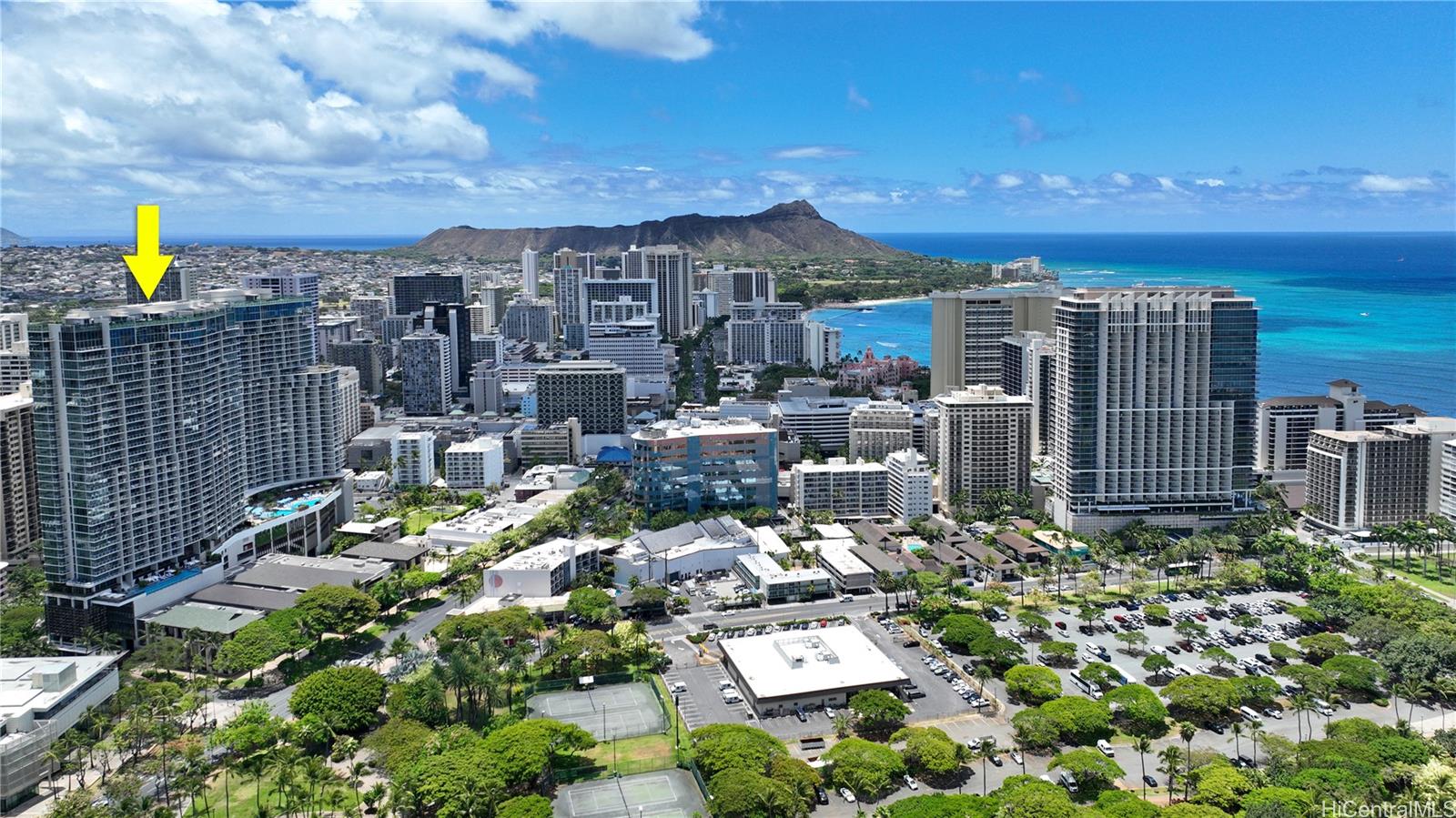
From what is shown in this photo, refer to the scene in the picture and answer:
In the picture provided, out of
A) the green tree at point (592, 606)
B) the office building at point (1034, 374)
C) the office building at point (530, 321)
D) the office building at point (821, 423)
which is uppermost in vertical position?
the office building at point (530, 321)

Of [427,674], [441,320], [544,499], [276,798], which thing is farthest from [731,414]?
[276,798]

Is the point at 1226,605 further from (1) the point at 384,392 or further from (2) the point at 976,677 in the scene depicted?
(1) the point at 384,392

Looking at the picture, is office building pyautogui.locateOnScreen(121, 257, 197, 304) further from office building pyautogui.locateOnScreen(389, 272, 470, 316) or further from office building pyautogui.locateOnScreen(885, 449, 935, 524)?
office building pyautogui.locateOnScreen(885, 449, 935, 524)

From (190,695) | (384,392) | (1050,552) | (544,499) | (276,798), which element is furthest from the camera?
(384,392)

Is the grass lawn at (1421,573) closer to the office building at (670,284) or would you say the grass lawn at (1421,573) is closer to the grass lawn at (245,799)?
the grass lawn at (245,799)

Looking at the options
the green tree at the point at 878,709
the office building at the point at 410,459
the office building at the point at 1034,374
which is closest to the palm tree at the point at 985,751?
the green tree at the point at 878,709

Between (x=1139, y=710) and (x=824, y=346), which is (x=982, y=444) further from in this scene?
(x=824, y=346)
